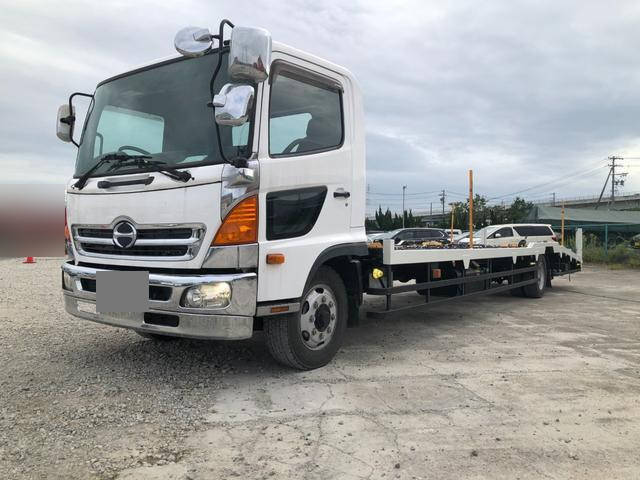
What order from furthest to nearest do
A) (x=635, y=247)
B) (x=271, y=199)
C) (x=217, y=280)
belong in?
(x=635, y=247) < (x=271, y=199) < (x=217, y=280)

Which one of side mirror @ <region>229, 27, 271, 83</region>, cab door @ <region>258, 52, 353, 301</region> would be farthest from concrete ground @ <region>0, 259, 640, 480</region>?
side mirror @ <region>229, 27, 271, 83</region>

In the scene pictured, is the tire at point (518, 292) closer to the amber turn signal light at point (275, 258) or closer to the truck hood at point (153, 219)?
the amber turn signal light at point (275, 258)

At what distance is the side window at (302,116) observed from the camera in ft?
12.7

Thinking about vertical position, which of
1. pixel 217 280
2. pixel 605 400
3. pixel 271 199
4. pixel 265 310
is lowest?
pixel 605 400

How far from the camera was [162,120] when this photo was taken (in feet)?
12.8

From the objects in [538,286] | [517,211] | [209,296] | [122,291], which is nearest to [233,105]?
[209,296]

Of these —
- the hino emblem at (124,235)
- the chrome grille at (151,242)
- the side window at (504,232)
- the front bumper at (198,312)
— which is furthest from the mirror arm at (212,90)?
the side window at (504,232)

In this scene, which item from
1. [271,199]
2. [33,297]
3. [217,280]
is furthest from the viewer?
[33,297]

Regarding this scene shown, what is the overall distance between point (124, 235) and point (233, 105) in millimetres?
1362

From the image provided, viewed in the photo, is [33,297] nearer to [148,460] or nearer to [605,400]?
[148,460]

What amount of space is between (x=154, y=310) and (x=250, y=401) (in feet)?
3.15

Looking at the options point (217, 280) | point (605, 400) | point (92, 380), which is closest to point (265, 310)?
point (217, 280)

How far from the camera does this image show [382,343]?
557cm

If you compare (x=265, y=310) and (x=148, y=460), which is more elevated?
(x=265, y=310)
